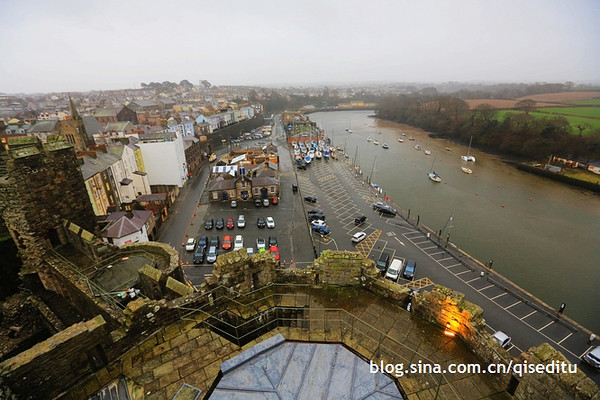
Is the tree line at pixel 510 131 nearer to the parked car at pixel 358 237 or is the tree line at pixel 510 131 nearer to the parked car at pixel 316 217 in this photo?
the parked car at pixel 358 237


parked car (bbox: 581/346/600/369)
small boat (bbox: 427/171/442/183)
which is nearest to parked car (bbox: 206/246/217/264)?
parked car (bbox: 581/346/600/369)

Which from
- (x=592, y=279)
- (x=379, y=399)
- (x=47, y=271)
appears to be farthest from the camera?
(x=592, y=279)

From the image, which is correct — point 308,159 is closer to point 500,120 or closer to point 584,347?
point 584,347

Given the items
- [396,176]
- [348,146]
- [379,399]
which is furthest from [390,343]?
[348,146]

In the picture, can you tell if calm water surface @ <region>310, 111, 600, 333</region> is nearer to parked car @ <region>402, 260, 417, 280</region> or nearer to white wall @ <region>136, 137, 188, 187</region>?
parked car @ <region>402, 260, 417, 280</region>

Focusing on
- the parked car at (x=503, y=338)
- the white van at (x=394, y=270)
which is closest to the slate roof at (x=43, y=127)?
the white van at (x=394, y=270)
